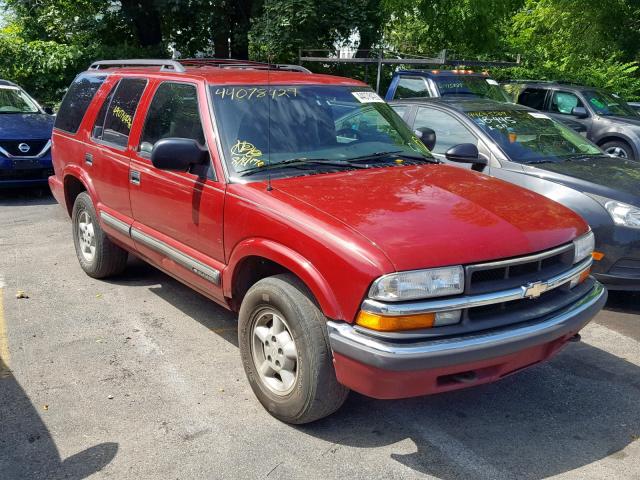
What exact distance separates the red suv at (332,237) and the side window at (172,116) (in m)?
0.02

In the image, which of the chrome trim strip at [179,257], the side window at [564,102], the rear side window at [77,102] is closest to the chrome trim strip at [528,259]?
the chrome trim strip at [179,257]

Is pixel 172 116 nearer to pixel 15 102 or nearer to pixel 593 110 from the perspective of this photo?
pixel 15 102

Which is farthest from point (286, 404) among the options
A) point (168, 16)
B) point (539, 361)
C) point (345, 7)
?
point (168, 16)

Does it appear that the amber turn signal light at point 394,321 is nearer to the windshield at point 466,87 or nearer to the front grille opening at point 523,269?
the front grille opening at point 523,269

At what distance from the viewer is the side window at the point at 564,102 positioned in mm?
13180

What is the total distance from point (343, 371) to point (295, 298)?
47 cm

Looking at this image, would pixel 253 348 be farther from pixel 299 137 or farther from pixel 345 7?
pixel 345 7

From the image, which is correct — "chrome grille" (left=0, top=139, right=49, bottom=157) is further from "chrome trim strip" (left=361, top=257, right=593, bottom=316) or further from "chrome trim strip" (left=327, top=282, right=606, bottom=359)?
"chrome trim strip" (left=361, top=257, right=593, bottom=316)

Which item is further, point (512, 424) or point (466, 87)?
point (466, 87)

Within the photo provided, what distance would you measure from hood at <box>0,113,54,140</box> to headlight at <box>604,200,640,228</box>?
788 centimetres

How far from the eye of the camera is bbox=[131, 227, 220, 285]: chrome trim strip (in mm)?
4177

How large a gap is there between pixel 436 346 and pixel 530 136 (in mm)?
4332

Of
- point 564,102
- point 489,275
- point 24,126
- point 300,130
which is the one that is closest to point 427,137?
point 300,130

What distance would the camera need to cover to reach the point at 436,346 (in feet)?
10.0
